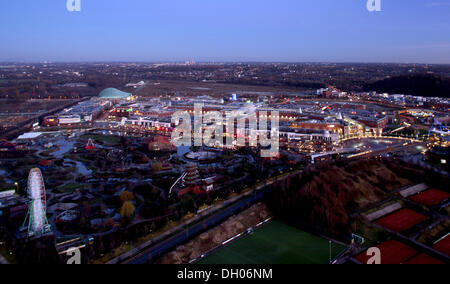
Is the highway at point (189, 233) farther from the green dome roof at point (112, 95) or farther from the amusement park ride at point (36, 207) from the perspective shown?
the green dome roof at point (112, 95)

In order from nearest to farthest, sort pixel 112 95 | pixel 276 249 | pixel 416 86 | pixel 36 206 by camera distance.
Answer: pixel 276 249, pixel 36 206, pixel 112 95, pixel 416 86

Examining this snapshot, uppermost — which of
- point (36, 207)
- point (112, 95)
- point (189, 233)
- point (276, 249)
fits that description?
point (112, 95)

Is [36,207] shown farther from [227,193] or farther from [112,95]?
[112,95]

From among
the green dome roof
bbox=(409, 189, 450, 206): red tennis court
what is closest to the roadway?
bbox=(409, 189, 450, 206): red tennis court

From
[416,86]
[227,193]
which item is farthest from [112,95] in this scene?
[416,86]

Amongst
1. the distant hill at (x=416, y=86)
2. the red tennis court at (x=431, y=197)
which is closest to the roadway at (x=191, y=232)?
Result: the red tennis court at (x=431, y=197)
